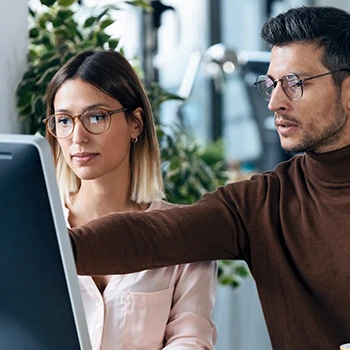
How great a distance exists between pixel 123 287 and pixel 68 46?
89cm

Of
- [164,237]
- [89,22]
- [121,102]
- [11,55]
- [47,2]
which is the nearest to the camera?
[164,237]

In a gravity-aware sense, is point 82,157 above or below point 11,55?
below

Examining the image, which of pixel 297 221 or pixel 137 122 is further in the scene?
pixel 137 122

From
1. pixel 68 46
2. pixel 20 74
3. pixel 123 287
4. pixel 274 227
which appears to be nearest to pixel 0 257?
pixel 123 287

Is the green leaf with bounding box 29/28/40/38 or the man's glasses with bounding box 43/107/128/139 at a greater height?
the green leaf with bounding box 29/28/40/38

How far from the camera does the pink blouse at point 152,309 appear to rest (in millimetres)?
1619

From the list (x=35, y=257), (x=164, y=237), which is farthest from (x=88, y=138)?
(x=35, y=257)

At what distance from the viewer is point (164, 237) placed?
160cm

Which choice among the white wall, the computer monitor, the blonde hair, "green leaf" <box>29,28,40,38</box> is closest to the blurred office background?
the white wall

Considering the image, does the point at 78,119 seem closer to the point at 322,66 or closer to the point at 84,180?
the point at 84,180

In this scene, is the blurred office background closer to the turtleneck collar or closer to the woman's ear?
the woman's ear

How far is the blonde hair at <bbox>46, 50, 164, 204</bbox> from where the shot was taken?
5.56 ft

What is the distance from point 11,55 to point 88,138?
527mm

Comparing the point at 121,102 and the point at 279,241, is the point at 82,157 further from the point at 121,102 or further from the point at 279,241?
the point at 279,241
